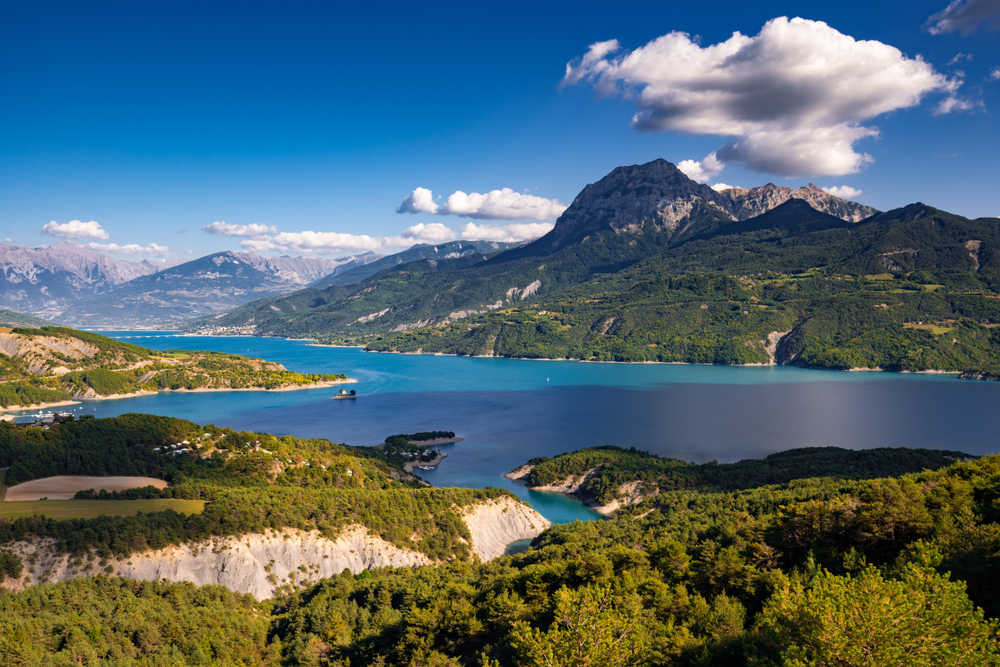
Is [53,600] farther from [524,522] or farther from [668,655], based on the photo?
[524,522]

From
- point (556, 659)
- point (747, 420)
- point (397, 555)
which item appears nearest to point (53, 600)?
Answer: point (397, 555)

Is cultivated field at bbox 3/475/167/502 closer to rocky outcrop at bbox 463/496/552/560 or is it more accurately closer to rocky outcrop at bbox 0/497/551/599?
rocky outcrop at bbox 0/497/551/599

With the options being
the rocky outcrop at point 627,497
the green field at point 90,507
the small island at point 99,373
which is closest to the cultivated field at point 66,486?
the green field at point 90,507

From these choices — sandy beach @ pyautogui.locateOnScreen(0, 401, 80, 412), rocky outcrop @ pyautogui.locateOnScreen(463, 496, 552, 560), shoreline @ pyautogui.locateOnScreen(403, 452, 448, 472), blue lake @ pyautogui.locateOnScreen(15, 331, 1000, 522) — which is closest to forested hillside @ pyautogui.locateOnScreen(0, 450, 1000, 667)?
rocky outcrop @ pyautogui.locateOnScreen(463, 496, 552, 560)

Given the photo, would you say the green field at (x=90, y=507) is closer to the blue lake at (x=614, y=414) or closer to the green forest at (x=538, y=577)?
the green forest at (x=538, y=577)

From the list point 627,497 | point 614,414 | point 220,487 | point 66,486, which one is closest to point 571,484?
point 627,497

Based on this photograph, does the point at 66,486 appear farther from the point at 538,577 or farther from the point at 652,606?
the point at 652,606
